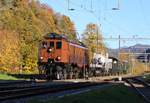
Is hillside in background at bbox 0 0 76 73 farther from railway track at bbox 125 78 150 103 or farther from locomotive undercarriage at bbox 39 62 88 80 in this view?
railway track at bbox 125 78 150 103

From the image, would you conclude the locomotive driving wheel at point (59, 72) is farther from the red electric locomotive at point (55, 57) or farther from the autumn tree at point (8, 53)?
the autumn tree at point (8, 53)

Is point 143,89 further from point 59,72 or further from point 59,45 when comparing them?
point 59,45

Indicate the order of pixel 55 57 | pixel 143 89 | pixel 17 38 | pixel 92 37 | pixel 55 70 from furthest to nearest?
pixel 92 37 → pixel 17 38 → pixel 55 57 → pixel 55 70 → pixel 143 89

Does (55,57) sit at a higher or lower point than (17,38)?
lower

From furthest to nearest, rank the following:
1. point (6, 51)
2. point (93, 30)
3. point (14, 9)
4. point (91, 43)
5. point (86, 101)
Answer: point (93, 30)
point (91, 43)
point (14, 9)
point (6, 51)
point (86, 101)

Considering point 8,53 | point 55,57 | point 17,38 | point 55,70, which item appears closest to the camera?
point 55,70

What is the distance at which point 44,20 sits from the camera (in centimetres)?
11312

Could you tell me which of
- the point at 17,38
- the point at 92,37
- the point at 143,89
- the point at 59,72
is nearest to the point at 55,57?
the point at 59,72

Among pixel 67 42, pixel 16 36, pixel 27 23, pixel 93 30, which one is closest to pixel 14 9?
pixel 27 23

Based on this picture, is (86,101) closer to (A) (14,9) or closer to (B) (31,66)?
(B) (31,66)

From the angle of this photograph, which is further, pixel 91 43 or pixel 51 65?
pixel 91 43

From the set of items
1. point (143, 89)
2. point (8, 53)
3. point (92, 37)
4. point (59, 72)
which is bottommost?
point (143, 89)

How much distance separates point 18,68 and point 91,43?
3973cm

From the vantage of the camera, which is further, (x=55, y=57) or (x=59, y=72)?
(x=55, y=57)
